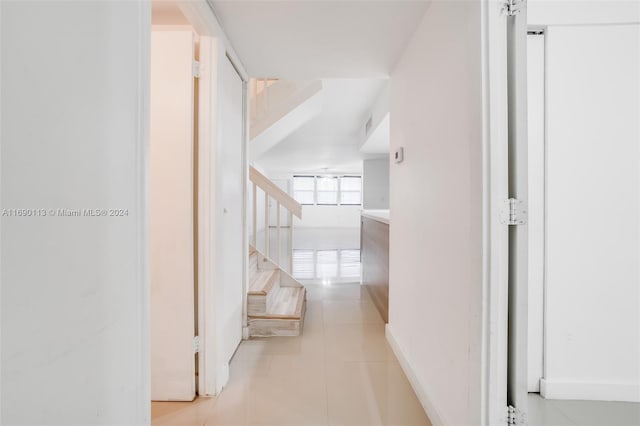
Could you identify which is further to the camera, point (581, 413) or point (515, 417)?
point (581, 413)

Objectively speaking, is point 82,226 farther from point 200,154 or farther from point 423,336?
point 423,336

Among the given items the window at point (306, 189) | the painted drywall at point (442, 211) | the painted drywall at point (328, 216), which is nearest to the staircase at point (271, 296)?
the painted drywall at point (442, 211)

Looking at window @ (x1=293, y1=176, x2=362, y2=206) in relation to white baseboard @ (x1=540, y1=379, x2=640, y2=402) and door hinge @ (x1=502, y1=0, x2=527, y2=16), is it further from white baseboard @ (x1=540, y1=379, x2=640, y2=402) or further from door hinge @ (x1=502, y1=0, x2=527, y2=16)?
door hinge @ (x1=502, y1=0, x2=527, y2=16)

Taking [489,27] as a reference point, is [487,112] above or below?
below

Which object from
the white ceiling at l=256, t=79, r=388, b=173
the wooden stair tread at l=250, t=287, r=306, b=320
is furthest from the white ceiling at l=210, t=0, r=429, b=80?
the wooden stair tread at l=250, t=287, r=306, b=320

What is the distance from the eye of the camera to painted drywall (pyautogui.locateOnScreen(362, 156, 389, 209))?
6977 mm

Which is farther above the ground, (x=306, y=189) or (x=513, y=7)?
(x=306, y=189)

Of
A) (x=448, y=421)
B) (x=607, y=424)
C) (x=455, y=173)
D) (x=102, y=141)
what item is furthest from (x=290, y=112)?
(x=607, y=424)

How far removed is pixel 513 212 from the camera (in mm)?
1073

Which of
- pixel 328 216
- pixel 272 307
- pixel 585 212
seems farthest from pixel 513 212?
pixel 328 216

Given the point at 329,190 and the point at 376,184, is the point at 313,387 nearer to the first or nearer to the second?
the point at 376,184

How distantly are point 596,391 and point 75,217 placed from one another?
2634mm

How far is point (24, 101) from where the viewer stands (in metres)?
0.58

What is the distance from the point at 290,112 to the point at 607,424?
12.1ft
